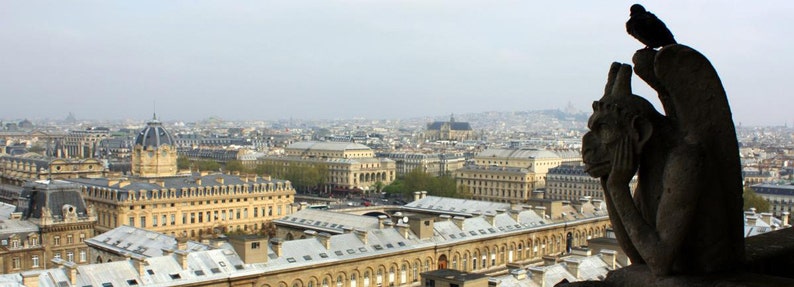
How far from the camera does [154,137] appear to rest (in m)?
92.1

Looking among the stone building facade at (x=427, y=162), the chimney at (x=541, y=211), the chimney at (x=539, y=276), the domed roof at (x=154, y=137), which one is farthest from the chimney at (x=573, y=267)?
the stone building facade at (x=427, y=162)

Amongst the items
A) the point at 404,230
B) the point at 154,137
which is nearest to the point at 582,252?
the point at 404,230

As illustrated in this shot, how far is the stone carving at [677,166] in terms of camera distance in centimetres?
576

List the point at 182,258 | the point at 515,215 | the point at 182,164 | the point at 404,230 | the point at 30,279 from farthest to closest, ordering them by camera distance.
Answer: the point at 182,164 → the point at 515,215 → the point at 404,230 → the point at 182,258 → the point at 30,279

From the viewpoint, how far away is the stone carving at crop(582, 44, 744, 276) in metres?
5.76

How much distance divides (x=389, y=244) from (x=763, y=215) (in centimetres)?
2563

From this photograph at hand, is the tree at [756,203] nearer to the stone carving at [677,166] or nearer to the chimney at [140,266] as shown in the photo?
the chimney at [140,266]

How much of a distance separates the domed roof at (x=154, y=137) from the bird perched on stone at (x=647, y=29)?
89833mm

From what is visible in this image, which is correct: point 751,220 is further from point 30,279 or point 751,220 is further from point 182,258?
point 30,279

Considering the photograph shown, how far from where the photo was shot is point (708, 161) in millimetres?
5781

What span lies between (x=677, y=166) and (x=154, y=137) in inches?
3605

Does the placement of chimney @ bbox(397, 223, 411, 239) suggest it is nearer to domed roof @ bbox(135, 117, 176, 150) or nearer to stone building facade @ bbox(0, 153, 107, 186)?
domed roof @ bbox(135, 117, 176, 150)

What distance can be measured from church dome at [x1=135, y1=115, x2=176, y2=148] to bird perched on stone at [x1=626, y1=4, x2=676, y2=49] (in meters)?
89.8

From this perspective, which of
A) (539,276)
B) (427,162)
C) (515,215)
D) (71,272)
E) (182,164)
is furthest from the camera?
(427,162)
